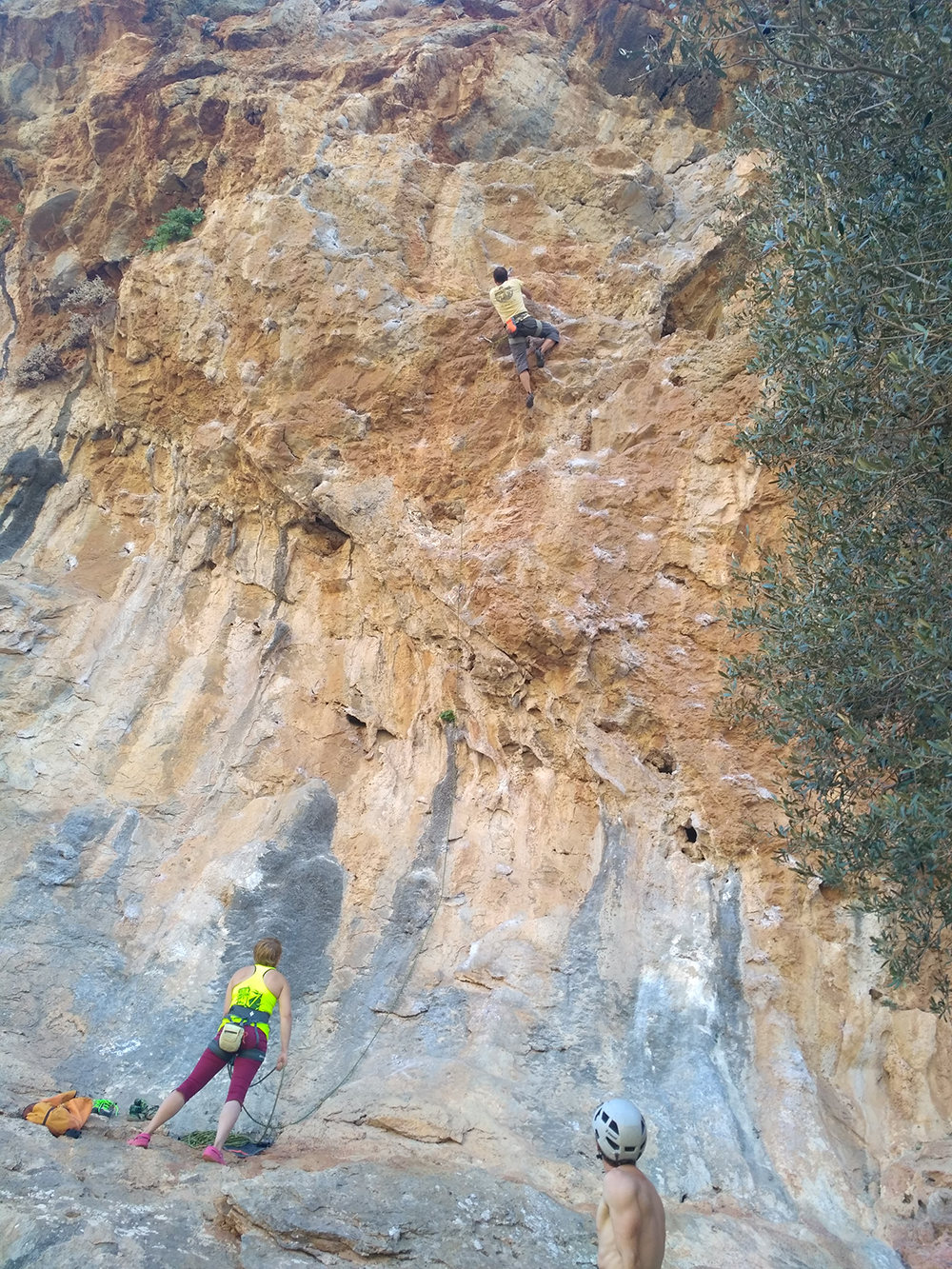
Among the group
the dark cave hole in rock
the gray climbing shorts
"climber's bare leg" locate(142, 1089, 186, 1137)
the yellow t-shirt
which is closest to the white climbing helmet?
"climber's bare leg" locate(142, 1089, 186, 1137)

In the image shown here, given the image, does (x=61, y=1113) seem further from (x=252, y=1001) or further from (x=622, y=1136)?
(x=622, y=1136)

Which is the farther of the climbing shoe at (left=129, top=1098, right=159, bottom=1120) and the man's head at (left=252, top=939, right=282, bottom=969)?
the climbing shoe at (left=129, top=1098, right=159, bottom=1120)

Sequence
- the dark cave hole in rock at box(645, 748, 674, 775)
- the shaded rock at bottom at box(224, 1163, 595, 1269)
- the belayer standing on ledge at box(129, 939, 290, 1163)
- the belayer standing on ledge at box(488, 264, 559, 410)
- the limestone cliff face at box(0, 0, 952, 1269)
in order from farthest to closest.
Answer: the belayer standing on ledge at box(488, 264, 559, 410)
the dark cave hole in rock at box(645, 748, 674, 775)
the limestone cliff face at box(0, 0, 952, 1269)
the belayer standing on ledge at box(129, 939, 290, 1163)
the shaded rock at bottom at box(224, 1163, 595, 1269)

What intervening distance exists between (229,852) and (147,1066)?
2.35m

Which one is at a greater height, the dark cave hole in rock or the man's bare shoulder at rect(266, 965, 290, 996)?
the man's bare shoulder at rect(266, 965, 290, 996)

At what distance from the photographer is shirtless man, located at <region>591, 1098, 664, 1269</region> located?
13.2 ft

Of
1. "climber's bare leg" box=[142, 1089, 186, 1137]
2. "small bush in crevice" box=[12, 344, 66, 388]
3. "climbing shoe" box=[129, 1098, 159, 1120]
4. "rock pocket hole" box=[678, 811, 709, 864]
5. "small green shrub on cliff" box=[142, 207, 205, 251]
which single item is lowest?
"rock pocket hole" box=[678, 811, 709, 864]

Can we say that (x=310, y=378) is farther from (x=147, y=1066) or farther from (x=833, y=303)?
(x=147, y=1066)

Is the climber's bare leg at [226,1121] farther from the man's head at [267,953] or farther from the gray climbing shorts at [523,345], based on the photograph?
the gray climbing shorts at [523,345]

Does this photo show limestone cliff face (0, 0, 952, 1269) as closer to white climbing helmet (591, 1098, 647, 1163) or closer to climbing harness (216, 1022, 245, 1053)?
climbing harness (216, 1022, 245, 1053)

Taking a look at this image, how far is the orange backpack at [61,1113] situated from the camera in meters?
6.50

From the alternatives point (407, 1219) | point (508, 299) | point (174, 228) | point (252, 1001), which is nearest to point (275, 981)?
point (252, 1001)

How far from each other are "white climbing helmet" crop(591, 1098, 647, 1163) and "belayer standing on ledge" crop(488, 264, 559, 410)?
876cm

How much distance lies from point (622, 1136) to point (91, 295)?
1468 centimetres
